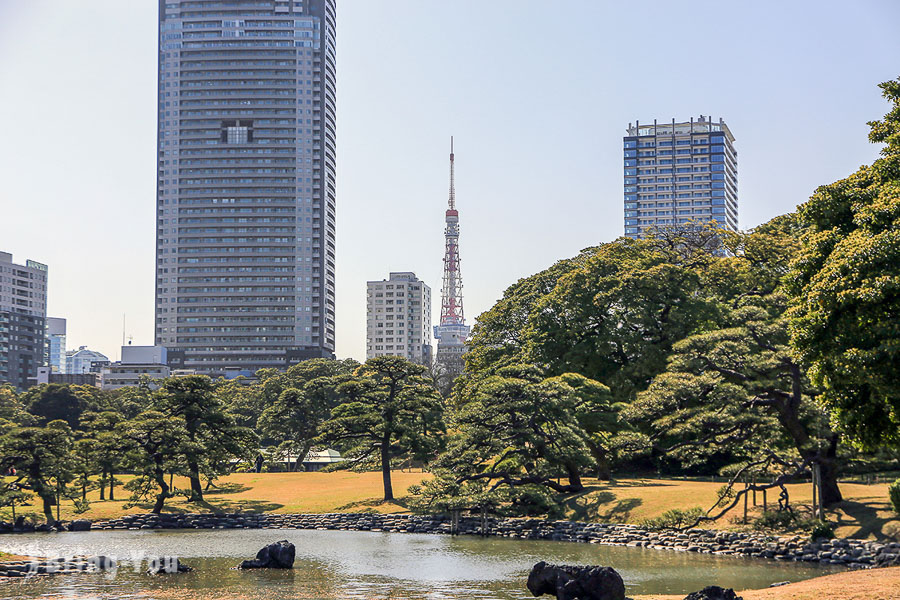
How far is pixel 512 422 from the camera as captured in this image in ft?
160

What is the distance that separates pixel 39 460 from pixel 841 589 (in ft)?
148

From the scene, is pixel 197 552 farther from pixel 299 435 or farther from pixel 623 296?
pixel 299 435

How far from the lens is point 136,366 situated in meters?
169

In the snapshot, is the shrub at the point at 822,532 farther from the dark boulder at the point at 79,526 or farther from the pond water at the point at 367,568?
the dark boulder at the point at 79,526

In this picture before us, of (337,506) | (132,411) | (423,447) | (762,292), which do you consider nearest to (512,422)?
(423,447)

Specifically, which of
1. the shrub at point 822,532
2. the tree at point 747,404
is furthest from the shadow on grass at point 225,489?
the shrub at point 822,532

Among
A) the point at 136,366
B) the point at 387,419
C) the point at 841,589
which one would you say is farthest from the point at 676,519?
the point at 136,366

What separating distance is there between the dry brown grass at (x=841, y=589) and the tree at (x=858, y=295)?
380 cm

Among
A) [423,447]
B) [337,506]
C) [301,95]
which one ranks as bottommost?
[337,506]

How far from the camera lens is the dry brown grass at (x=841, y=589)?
22.0m

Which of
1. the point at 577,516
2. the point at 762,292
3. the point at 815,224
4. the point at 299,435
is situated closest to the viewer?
the point at 815,224

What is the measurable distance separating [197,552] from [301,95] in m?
158

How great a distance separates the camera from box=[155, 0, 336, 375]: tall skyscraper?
185 metres

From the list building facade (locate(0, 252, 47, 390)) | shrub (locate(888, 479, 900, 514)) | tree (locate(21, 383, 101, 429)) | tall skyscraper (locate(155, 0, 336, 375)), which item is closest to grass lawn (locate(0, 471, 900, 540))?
shrub (locate(888, 479, 900, 514))
